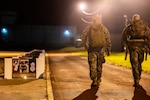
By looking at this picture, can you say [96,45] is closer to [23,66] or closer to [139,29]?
[139,29]

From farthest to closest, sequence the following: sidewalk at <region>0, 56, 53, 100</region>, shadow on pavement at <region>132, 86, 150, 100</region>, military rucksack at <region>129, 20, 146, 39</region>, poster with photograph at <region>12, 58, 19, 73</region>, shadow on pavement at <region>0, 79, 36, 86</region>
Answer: poster with photograph at <region>12, 58, 19, 73</region> < shadow on pavement at <region>0, 79, 36, 86</region> < military rucksack at <region>129, 20, 146, 39</region> < sidewalk at <region>0, 56, 53, 100</region> < shadow on pavement at <region>132, 86, 150, 100</region>

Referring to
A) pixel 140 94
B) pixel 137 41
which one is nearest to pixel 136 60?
pixel 137 41

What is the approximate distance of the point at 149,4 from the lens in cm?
3562

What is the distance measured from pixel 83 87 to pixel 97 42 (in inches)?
57.2

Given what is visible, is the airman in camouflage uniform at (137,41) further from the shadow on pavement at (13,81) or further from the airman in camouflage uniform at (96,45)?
the shadow on pavement at (13,81)

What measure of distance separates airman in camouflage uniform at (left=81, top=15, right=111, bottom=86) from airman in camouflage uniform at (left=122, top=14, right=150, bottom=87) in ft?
2.49

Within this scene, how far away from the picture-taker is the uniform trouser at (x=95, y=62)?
995 centimetres

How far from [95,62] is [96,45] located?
20.6 inches

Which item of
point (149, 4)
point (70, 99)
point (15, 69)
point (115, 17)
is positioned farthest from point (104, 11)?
point (70, 99)

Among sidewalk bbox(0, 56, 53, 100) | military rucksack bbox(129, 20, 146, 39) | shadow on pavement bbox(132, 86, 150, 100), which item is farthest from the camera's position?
military rucksack bbox(129, 20, 146, 39)

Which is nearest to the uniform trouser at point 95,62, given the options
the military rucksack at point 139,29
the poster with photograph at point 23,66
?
the military rucksack at point 139,29

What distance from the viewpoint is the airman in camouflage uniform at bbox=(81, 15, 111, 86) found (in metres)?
9.99

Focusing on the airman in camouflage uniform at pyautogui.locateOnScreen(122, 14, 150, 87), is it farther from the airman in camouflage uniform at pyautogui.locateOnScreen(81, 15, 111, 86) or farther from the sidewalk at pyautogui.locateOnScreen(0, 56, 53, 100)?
the sidewalk at pyautogui.locateOnScreen(0, 56, 53, 100)

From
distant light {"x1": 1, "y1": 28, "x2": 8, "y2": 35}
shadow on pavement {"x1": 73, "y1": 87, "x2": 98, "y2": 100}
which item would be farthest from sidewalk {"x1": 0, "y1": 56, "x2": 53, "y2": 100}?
distant light {"x1": 1, "y1": 28, "x2": 8, "y2": 35}
